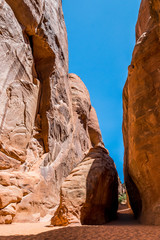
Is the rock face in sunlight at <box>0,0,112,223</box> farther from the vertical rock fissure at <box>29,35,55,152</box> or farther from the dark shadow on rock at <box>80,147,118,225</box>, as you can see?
the dark shadow on rock at <box>80,147,118,225</box>

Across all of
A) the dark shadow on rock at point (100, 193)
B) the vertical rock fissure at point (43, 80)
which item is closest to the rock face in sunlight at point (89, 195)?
the dark shadow on rock at point (100, 193)

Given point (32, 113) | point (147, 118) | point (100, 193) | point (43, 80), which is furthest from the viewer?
point (43, 80)

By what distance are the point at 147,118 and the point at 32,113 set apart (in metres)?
6.44

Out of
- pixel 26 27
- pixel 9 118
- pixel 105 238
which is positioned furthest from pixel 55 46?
pixel 105 238

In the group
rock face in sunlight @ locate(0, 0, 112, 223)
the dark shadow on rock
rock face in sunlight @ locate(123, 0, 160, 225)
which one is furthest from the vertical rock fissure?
rock face in sunlight @ locate(123, 0, 160, 225)

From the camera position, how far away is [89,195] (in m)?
7.30

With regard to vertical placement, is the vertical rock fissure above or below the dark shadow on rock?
above

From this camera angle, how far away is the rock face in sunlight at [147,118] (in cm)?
677

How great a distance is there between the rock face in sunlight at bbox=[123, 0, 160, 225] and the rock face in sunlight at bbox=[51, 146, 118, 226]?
1.30 meters

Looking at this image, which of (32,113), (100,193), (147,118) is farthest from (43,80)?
(100,193)

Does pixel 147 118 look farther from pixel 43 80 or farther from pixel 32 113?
pixel 43 80

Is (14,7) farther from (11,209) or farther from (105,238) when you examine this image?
(105,238)

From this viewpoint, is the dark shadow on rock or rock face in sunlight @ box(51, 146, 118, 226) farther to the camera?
the dark shadow on rock

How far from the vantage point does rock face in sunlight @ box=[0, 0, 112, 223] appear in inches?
332
